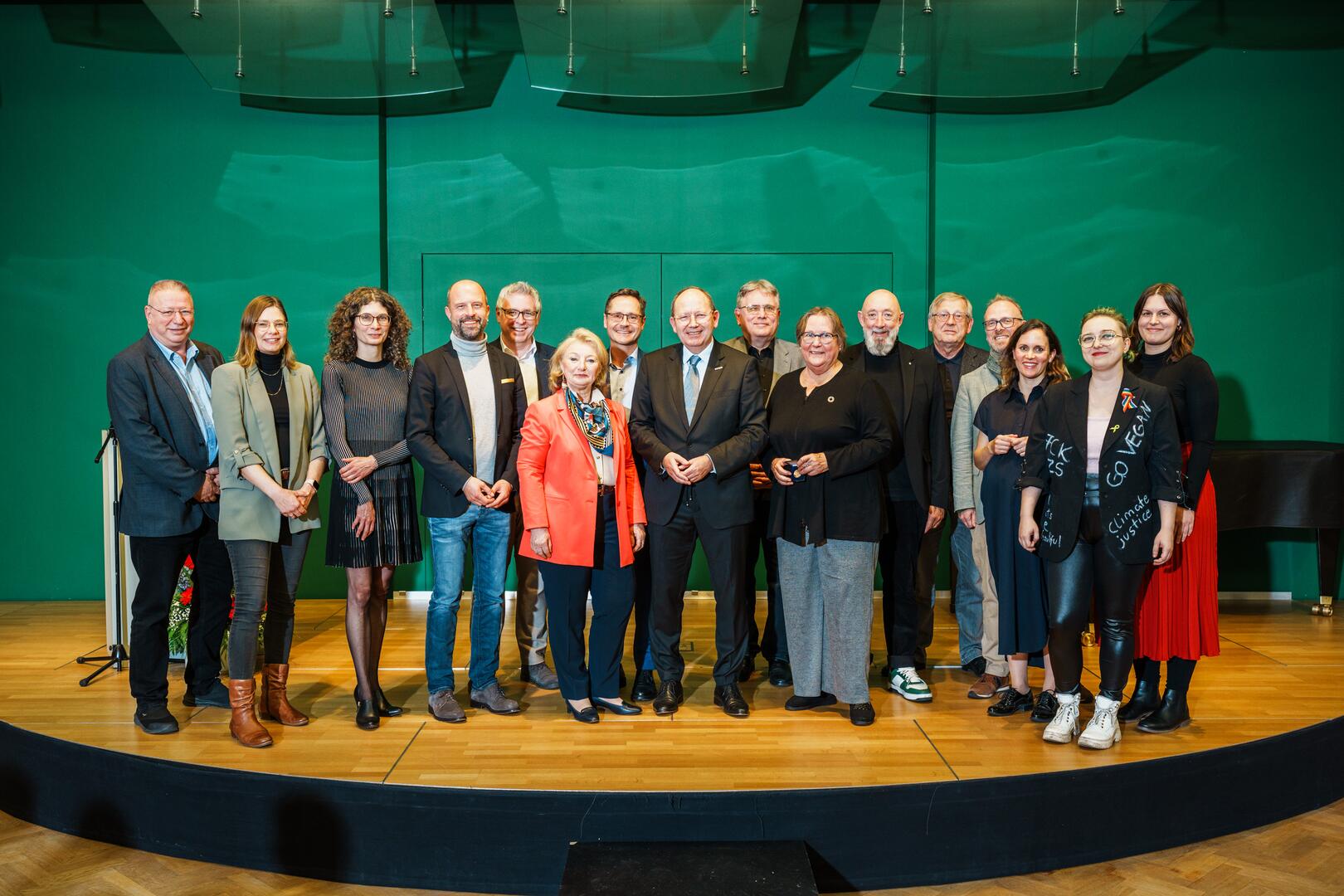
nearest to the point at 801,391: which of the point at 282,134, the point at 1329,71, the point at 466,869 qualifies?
the point at 466,869

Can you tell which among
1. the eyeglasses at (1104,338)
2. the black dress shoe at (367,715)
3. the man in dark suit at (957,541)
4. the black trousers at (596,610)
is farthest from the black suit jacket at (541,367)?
the eyeglasses at (1104,338)

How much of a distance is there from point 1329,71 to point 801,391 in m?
4.54

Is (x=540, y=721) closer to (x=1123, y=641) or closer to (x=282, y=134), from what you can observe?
(x=1123, y=641)

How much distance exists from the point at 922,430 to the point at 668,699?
56.6 inches

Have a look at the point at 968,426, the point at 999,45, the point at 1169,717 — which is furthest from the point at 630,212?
the point at 1169,717

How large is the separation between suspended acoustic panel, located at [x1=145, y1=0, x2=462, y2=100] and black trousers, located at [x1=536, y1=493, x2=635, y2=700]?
10.0ft

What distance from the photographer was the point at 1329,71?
6.12 metres

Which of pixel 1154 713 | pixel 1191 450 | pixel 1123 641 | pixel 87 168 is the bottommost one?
pixel 1154 713

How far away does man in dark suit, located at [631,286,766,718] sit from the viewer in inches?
151

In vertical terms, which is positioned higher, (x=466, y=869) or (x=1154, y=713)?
(x=1154, y=713)

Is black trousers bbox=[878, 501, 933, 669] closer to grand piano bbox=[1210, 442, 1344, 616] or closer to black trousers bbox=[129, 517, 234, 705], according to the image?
grand piano bbox=[1210, 442, 1344, 616]

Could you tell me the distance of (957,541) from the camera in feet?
14.4

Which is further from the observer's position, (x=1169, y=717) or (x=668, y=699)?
(x=668, y=699)

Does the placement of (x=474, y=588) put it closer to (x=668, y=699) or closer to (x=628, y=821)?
(x=668, y=699)
